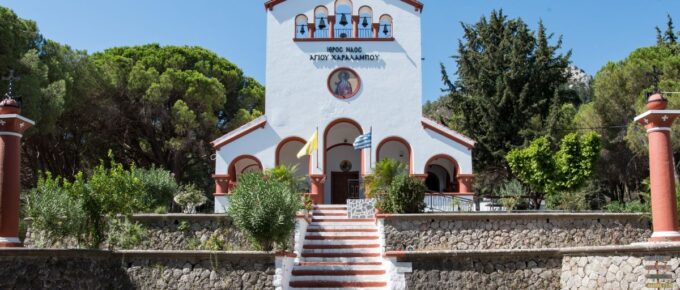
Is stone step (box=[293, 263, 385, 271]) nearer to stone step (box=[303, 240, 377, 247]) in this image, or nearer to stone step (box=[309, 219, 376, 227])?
stone step (box=[303, 240, 377, 247])

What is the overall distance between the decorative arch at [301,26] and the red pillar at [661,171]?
15.5 metres

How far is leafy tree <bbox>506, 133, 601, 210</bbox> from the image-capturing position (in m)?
24.8

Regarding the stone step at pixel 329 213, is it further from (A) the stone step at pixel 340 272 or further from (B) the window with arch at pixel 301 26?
(B) the window with arch at pixel 301 26

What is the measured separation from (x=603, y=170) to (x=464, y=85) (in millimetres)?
9095

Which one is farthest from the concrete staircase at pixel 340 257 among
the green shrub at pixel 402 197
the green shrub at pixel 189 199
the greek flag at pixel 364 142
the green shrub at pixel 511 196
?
the green shrub at pixel 511 196

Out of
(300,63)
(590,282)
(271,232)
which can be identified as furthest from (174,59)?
(590,282)

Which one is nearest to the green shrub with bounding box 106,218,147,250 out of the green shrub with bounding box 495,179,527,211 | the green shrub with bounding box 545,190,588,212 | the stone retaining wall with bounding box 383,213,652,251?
the stone retaining wall with bounding box 383,213,652,251

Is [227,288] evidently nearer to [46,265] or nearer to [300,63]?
[46,265]

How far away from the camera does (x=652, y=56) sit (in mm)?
32969

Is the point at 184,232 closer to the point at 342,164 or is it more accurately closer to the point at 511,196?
the point at 342,164

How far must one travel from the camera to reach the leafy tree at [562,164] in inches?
975

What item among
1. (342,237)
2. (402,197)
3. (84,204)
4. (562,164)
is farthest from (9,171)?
(562,164)

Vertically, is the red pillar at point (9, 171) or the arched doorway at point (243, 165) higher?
the arched doorway at point (243, 165)

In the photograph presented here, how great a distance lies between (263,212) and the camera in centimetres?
1619
